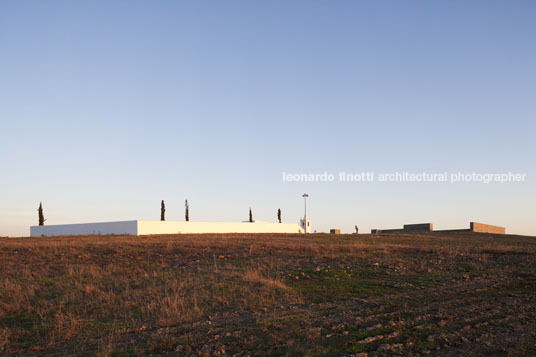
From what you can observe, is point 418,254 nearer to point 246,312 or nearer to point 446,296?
point 446,296

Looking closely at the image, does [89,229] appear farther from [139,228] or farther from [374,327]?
[374,327]

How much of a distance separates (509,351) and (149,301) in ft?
32.2

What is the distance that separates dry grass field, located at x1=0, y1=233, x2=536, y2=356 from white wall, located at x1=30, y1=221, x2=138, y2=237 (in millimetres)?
30058

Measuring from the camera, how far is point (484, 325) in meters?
9.14

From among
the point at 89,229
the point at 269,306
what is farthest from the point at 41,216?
the point at 269,306

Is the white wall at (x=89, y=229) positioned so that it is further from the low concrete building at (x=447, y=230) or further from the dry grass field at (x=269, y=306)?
the low concrete building at (x=447, y=230)

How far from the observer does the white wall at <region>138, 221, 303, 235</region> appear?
53.7 metres

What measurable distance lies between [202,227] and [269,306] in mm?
49662

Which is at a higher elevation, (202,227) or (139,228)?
(139,228)

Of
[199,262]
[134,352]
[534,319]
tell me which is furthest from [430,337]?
[199,262]

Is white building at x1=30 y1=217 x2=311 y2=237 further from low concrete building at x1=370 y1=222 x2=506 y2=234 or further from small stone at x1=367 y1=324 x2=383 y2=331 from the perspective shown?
small stone at x1=367 y1=324 x2=383 y2=331

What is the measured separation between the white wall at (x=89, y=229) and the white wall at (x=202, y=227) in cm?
178

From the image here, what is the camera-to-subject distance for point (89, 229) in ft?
186

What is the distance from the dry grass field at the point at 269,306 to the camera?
8.19m
